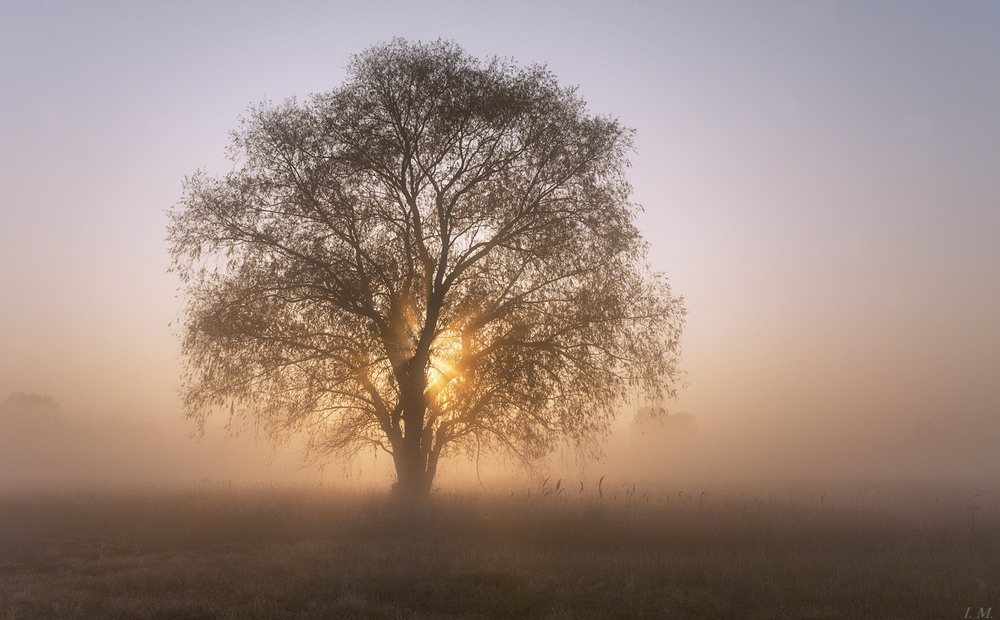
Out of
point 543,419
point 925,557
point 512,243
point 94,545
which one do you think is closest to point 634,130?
point 512,243

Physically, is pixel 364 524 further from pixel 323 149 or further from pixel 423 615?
pixel 323 149

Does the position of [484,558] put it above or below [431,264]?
below

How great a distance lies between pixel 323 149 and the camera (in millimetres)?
16781

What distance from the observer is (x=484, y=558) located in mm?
10359

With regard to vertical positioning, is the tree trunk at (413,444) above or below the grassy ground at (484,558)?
above

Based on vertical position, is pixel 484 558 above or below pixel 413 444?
below

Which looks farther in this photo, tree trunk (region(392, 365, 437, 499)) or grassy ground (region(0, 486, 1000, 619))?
tree trunk (region(392, 365, 437, 499))

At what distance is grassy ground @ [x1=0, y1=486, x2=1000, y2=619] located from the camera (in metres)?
8.23

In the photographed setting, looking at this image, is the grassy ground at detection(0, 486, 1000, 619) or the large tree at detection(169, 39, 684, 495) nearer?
the grassy ground at detection(0, 486, 1000, 619)

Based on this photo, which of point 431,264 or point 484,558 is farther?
point 431,264

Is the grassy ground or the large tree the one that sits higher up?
the large tree

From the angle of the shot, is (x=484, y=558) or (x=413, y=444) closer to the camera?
(x=484, y=558)

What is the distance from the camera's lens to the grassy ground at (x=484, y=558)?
823 centimetres

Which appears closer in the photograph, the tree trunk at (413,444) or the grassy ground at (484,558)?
the grassy ground at (484,558)
